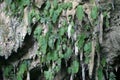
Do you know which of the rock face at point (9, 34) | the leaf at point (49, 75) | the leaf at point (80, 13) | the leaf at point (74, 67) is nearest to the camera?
the leaf at point (80, 13)

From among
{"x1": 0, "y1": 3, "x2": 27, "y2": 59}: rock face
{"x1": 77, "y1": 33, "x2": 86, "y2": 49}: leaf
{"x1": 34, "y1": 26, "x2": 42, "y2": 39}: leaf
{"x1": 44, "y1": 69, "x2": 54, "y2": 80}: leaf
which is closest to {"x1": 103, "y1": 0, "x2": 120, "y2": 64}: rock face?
{"x1": 77, "y1": 33, "x2": 86, "y2": 49}: leaf

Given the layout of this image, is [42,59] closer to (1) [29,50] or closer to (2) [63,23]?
(1) [29,50]

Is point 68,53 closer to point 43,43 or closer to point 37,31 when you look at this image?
point 43,43

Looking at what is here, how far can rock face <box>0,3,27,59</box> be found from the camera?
7.57m

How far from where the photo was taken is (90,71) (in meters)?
7.29

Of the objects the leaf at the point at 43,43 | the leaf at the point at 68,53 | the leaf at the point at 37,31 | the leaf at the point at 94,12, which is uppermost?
the leaf at the point at 94,12

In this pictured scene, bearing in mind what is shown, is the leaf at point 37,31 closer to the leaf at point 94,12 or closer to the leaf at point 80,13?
the leaf at point 80,13

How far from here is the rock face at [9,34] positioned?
24.8ft

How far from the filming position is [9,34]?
25.1ft

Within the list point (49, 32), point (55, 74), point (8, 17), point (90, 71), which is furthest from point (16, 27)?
point (90, 71)

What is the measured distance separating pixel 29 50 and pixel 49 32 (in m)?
0.76

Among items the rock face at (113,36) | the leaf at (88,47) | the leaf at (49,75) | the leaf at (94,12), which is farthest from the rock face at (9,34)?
the rock face at (113,36)

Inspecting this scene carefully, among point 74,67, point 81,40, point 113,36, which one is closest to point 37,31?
point 81,40

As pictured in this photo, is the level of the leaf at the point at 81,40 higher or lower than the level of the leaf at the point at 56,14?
lower
